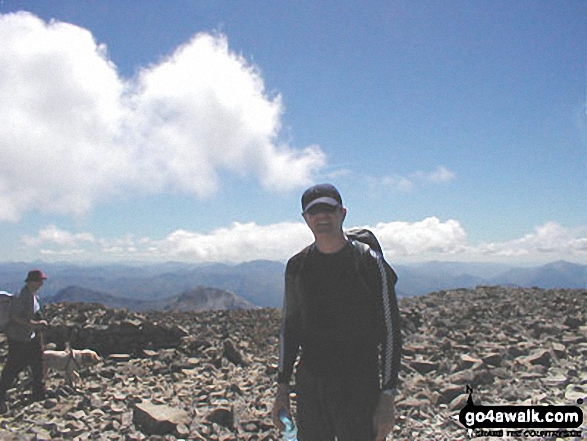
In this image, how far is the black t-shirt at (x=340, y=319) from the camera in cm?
336

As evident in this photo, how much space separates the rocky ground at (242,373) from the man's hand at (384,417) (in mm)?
4322

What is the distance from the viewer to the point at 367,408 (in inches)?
131

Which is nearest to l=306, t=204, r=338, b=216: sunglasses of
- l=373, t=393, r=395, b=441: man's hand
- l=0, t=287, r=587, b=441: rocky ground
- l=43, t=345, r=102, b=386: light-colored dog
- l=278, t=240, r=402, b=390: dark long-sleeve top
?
l=278, t=240, r=402, b=390: dark long-sleeve top

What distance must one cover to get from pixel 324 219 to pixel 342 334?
103cm

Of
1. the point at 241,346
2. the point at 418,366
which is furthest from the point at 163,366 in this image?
the point at 418,366

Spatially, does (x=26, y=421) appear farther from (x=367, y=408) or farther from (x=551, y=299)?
(x=551, y=299)

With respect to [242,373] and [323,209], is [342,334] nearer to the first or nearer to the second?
[323,209]

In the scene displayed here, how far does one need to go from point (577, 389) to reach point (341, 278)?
714 centimetres

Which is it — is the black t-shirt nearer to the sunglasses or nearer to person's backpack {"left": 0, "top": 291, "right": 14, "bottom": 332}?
the sunglasses

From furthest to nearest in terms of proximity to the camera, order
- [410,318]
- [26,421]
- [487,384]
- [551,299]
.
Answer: [551,299] → [410,318] → [487,384] → [26,421]

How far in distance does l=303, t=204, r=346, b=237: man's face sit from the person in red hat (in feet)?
25.3

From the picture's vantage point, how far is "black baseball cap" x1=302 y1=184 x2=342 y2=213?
350 cm

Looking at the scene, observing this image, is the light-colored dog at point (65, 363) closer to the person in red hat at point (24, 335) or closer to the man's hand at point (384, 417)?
the person in red hat at point (24, 335)

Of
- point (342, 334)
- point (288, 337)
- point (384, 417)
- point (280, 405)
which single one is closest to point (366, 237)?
point (342, 334)
